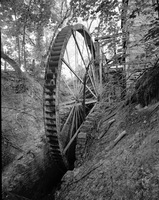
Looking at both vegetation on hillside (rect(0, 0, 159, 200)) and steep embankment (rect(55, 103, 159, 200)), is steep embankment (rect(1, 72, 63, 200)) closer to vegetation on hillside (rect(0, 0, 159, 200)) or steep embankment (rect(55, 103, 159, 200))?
vegetation on hillside (rect(0, 0, 159, 200))

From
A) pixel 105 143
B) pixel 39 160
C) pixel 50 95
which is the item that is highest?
pixel 50 95

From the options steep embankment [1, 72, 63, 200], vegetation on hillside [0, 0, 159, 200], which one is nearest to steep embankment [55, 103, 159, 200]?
vegetation on hillside [0, 0, 159, 200]

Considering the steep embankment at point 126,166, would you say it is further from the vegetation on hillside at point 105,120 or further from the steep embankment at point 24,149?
the steep embankment at point 24,149

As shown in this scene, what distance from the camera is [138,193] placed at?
1.70 metres

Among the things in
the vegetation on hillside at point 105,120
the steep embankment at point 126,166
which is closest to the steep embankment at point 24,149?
the vegetation on hillside at point 105,120

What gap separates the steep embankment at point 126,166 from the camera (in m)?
1.80

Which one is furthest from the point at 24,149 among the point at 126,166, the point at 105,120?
the point at 126,166

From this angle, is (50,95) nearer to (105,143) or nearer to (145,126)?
(105,143)

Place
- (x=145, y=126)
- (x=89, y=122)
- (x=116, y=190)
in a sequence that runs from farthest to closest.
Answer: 1. (x=89, y=122)
2. (x=145, y=126)
3. (x=116, y=190)

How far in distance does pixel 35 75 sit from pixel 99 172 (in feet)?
22.6

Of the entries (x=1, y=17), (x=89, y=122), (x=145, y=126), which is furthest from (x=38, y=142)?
(x=1, y=17)

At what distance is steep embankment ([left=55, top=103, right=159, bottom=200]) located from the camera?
A: 1804 millimetres

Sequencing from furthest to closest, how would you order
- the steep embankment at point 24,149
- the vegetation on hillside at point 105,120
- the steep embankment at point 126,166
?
the steep embankment at point 24,149, the vegetation on hillside at point 105,120, the steep embankment at point 126,166

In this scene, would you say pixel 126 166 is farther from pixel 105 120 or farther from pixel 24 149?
pixel 24 149
